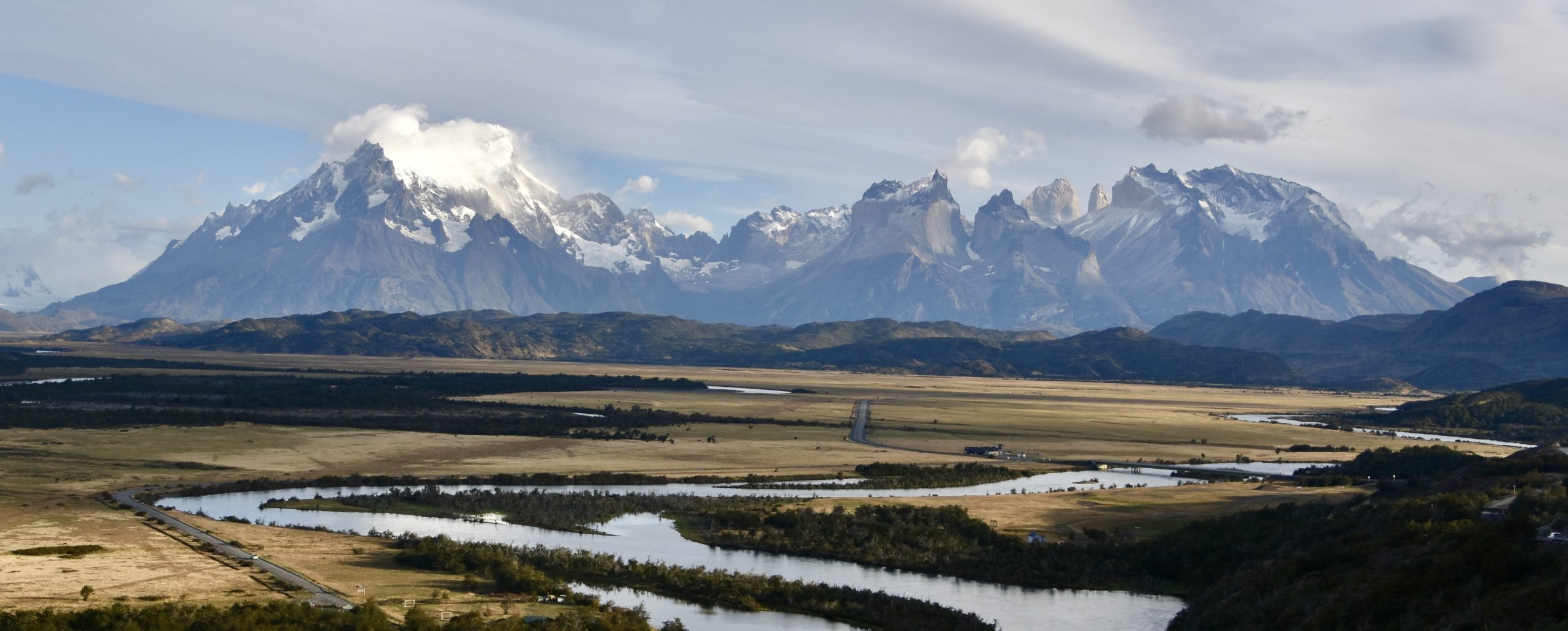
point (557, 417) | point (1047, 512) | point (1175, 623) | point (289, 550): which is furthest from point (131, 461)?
point (1175, 623)

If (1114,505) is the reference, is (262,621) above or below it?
below

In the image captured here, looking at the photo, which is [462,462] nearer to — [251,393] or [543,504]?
[543,504]

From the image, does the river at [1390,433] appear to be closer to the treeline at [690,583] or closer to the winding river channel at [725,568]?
the winding river channel at [725,568]

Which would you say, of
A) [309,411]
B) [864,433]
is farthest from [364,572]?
[309,411]

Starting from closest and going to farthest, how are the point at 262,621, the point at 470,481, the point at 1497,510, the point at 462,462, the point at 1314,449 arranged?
the point at 262,621 < the point at 1497,510 < the point at 470,481 < the point at 462,462 < the point at 1314,449

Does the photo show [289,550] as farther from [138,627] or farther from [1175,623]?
[1175,623]

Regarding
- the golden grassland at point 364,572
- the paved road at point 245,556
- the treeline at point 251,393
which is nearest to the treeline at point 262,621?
the paved road at point 245,556

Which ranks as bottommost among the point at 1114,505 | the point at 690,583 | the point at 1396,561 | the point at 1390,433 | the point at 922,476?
the point at 690,583
